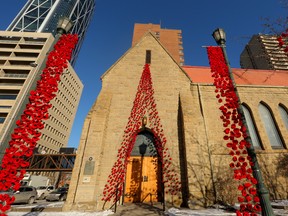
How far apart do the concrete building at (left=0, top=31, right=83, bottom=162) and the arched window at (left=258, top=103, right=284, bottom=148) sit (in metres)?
42.7

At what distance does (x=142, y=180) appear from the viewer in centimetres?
985

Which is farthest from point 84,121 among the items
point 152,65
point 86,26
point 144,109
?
point 86,26

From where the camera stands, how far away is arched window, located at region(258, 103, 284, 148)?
37.3 ft

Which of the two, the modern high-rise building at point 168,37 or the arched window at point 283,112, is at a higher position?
the modern high-rise building at point 168,37

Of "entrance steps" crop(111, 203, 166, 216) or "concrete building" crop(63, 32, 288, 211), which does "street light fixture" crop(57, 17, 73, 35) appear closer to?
"concrete building" crop(63, 32, 288, 211)

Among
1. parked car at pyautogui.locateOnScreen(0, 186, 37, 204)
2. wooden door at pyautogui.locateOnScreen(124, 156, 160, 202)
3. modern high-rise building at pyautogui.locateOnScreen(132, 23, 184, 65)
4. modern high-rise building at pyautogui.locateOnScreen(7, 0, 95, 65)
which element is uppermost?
modern high-rise building at pyautogui.locateOnScreen(7, 0, 95, 65)

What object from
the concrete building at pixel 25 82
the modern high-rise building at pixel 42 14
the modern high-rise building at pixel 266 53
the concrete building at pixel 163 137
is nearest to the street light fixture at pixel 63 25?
the concrete building at pixel 163 137

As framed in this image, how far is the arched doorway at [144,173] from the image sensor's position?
9.55 m

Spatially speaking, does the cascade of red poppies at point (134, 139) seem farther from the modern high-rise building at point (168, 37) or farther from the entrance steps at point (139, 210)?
the modern high-rise building at point (168, 37)

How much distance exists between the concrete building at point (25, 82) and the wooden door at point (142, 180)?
3917 cm

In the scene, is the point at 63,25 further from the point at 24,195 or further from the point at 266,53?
the point at 24,195

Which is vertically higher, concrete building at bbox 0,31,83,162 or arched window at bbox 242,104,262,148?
concrete building at bbox 0,31,83,162

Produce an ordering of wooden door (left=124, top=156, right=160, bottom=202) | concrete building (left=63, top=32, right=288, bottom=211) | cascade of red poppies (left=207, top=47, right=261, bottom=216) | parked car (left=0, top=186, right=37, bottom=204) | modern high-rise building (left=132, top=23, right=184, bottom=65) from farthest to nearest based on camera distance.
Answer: modern high-rise building (left=132, top=23, right=184, bottom=65) < parked car (left=0, top=186, right=37, bottom=204) < wooden door (left=124, top=156, right=160, bottom=202) < concrete building (left=63, top=32, right=288, bottom=211) < cascade of red poppies (left=207, top=47, right=261, bottom=216)

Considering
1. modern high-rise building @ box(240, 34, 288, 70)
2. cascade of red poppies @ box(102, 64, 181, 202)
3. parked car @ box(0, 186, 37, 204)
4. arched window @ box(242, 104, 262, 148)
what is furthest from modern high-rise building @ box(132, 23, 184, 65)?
parked car @ box(0, 186, 37, 204)
